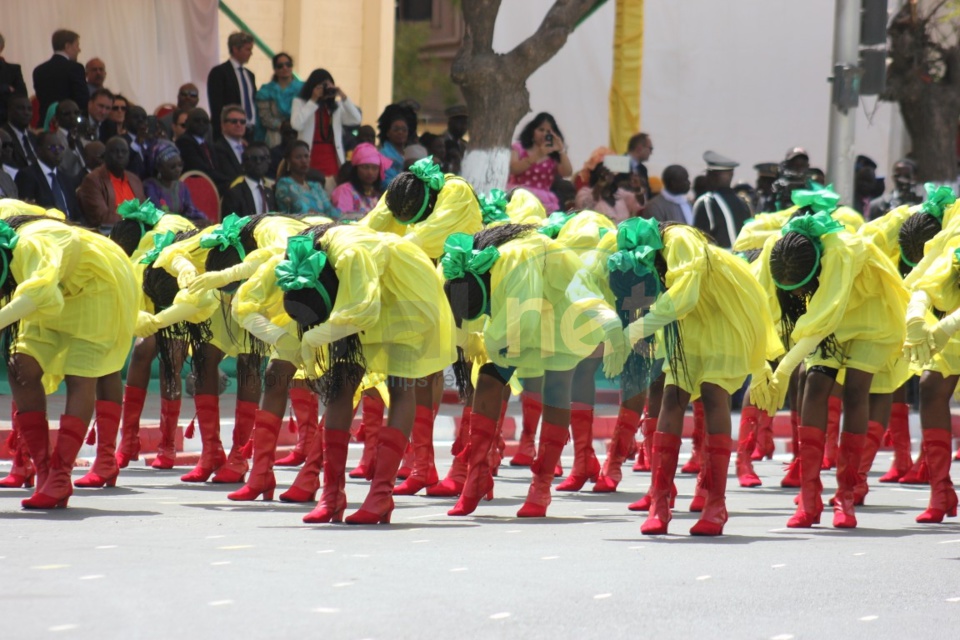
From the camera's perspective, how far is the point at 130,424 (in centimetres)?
1150

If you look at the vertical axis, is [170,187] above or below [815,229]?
above

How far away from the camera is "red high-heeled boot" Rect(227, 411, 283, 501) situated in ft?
32.3

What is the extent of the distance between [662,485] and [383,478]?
4.65ft

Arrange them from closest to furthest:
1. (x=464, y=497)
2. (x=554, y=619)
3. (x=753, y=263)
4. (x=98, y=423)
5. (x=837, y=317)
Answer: (x=554, y=619)
(x=837, y=317)
(x=464, y=497)
(x=98, y=423)
(x=753, y=263)

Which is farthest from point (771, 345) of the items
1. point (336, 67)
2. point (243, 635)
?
point (336, 67)

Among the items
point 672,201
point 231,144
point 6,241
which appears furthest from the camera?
point 672,201

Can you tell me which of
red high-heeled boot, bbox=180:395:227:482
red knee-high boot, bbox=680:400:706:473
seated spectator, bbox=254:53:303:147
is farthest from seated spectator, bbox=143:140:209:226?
red knee-high boot, bbox=680:400:706:473

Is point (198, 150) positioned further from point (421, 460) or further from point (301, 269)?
point (301, 269)

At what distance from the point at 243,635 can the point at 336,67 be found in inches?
752

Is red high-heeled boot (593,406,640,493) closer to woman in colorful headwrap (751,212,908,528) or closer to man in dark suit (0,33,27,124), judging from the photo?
woman in colorful headwrap (751,212,908,528)

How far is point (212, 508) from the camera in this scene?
9.53 m

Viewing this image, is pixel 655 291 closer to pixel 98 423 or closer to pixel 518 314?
pixel 518 314

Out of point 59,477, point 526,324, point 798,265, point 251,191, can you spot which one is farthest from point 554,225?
point 251,191

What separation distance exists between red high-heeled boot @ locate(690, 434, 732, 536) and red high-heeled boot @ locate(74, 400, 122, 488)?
11.8 ft
